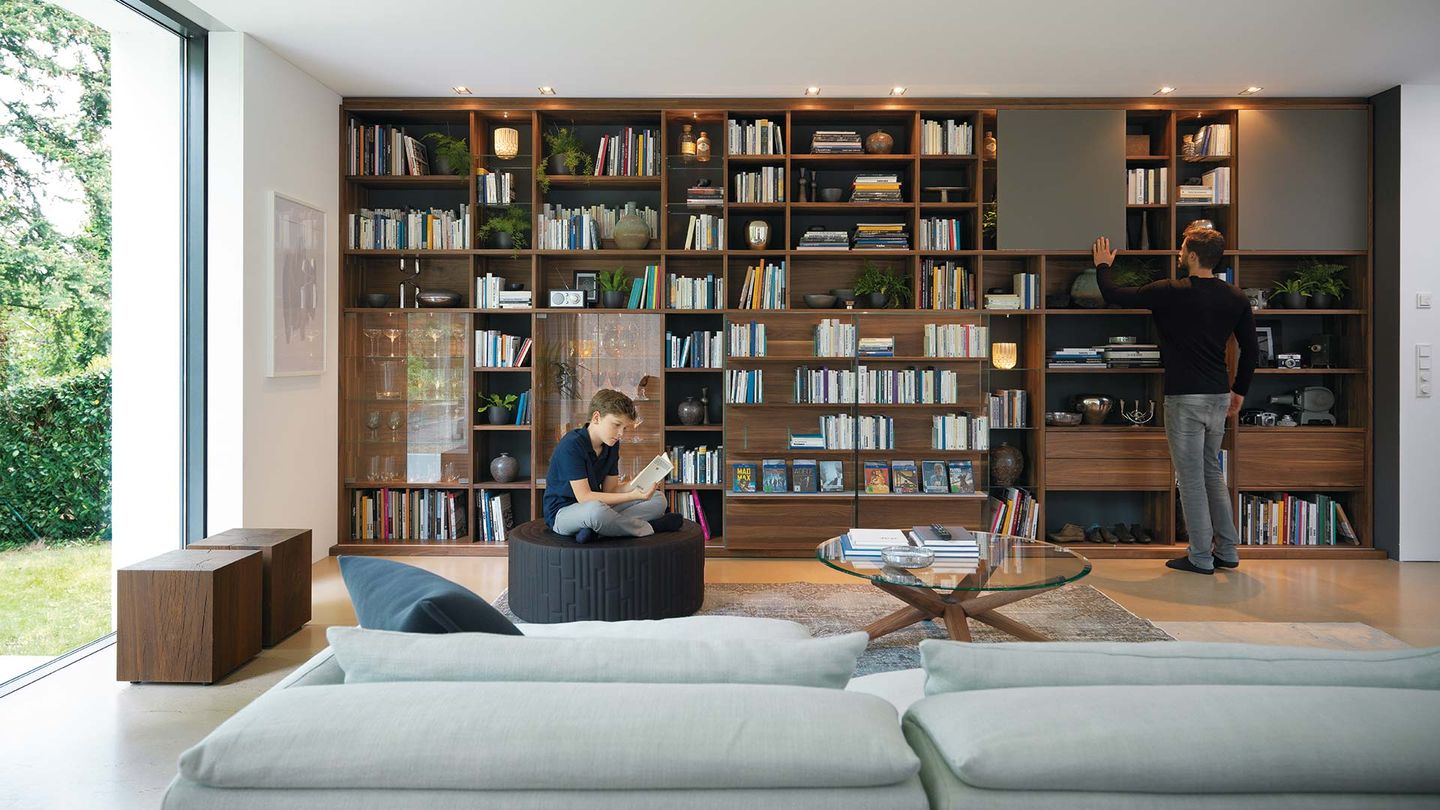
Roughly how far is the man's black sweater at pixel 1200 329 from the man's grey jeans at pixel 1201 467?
3.7 inches

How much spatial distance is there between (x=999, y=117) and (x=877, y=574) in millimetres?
3813

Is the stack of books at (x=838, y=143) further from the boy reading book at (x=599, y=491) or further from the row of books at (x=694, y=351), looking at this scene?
the boy reading book at (x=599, y=491)

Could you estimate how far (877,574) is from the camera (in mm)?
3521

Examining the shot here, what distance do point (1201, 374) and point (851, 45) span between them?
2807 mm

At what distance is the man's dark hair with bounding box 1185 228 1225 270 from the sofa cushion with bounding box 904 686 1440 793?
478 cm

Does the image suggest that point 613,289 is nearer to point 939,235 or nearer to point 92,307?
point 939,235

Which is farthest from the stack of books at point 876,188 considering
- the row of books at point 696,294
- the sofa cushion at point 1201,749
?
the sofa cushion at point 1201,749

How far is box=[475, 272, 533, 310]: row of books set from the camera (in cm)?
620

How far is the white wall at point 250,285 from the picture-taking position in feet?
16.0

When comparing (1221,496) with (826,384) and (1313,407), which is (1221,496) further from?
(826,384)

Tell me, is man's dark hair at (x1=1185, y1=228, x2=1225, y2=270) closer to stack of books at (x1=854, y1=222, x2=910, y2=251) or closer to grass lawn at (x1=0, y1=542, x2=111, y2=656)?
stack of books at (x1=854, y1=222, x2=910, y2=251)

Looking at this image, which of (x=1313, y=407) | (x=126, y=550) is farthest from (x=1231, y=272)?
(x=126, y=550)

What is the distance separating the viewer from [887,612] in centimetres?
459

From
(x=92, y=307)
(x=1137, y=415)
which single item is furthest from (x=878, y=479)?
(x=92, y=307)
